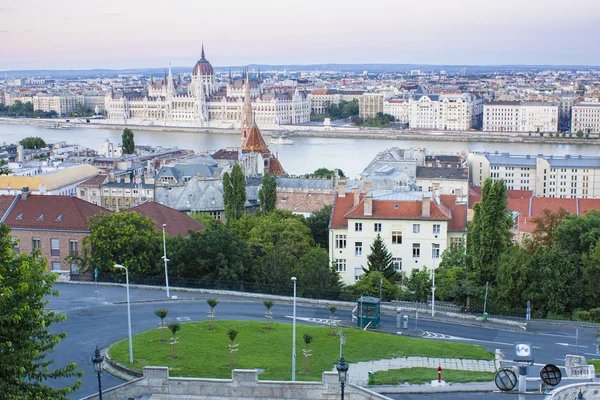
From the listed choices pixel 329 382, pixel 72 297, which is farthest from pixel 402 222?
pixel 329 382

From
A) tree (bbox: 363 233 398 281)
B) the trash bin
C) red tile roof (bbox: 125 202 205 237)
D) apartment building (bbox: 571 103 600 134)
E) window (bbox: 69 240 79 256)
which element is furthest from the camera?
apartment building (bbox: 571 103 600 134)

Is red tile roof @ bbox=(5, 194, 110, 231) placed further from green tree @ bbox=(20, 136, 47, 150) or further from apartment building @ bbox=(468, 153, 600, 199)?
green tree @ bbox=(20, 136, 47, 150)

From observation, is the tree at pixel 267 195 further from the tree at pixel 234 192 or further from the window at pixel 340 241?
the window at pixel 340 241

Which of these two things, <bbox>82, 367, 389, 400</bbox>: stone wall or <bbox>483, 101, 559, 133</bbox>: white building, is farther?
<bbox>483, 101, 559, 133</bbox>: white building

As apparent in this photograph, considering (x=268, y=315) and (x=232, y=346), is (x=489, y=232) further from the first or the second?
(x=232, y=346)

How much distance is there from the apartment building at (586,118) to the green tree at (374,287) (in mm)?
71597

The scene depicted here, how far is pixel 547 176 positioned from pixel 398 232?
24.5m

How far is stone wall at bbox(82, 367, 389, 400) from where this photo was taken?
10.1 m

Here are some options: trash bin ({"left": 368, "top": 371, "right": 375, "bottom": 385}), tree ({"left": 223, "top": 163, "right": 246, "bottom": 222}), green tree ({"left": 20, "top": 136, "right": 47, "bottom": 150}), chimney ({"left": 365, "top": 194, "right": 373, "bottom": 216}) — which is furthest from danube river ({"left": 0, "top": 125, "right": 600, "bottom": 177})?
trash bin ({"left": 368, "top": 371, "right": 375, "bottom": 385})

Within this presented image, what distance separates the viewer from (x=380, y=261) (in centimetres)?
1869

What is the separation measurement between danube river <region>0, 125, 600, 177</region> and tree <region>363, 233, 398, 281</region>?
31.0 m

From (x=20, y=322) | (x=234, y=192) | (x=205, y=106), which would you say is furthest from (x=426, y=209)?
(x=205, y=106)

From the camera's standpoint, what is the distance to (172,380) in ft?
33.7

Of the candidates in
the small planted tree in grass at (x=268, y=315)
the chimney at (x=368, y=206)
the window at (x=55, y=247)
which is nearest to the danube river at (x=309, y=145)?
the chimney at (x=368, y=206)
